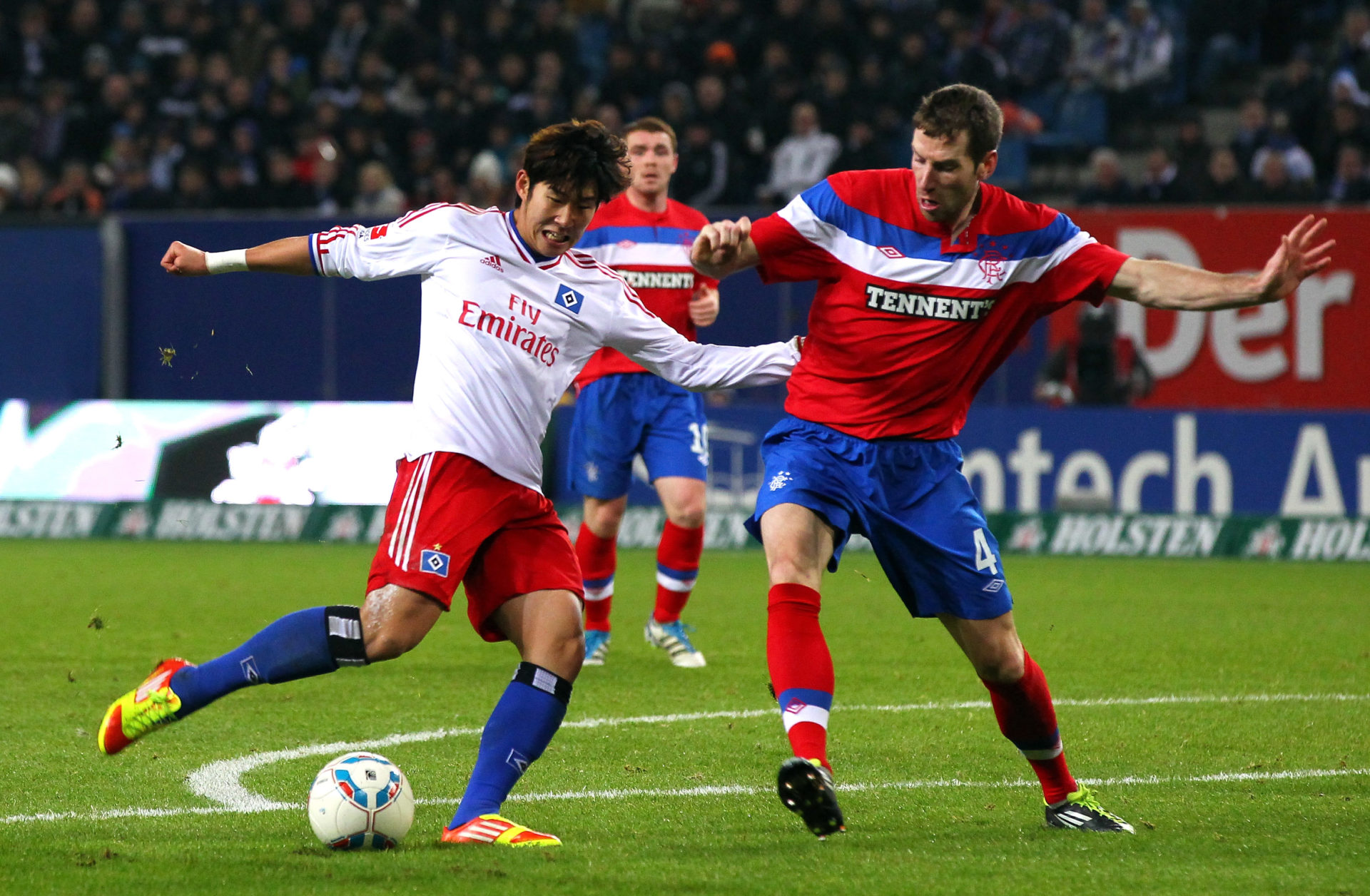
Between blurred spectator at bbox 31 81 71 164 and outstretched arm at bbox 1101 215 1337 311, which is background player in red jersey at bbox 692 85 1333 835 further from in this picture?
blurred spectator at bbox 31 81 71 164

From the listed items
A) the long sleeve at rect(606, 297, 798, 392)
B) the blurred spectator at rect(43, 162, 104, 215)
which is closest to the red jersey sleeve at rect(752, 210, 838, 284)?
the long sleeve at rect(606, 297, 798, 392)

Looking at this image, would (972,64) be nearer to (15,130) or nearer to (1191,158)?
(1191,158)

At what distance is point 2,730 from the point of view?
6477mm

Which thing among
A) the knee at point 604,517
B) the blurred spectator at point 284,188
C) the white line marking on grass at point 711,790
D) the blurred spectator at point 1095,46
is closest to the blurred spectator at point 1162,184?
the blurred spectator at point 1095,46

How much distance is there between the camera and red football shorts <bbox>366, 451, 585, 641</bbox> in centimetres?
469

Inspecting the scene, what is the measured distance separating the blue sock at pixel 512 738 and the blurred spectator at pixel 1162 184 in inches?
497

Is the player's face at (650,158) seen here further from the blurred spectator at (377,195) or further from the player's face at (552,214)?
the blurred spectator at (377,195)

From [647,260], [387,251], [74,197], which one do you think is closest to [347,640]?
[387,251]

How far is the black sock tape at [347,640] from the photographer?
4633mm

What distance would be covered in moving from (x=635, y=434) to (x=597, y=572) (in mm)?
697

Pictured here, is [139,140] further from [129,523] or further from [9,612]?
[9,612]

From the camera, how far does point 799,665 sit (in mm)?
4699

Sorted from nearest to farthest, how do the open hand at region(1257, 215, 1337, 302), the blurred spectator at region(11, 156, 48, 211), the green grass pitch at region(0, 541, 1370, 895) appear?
the green grass pitch at region(0, 541, 1370, 895) → the open hand at region(1257, 215, 1337, 302) → the blurred spectator at region(11, 156, 48, 211)

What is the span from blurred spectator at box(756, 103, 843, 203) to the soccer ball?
1340 centimetres
